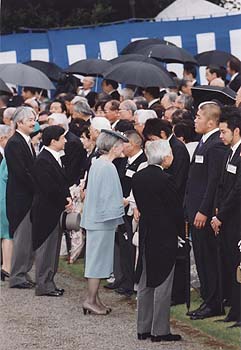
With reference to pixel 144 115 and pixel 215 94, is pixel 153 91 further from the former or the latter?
pixel 215 94

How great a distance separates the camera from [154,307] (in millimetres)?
8656

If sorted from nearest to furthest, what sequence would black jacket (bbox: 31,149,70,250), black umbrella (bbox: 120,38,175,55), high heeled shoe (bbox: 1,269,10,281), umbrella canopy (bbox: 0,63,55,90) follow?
black jacket (bbox: 31,149,70,250) < high heeled shoe (bbox: 1,269,10,281) < umbrella canopy (bbox: 0,63,55,90) < black umbrella (bbox: 120,38,175,55)

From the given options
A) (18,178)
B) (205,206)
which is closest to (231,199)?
(205,206)

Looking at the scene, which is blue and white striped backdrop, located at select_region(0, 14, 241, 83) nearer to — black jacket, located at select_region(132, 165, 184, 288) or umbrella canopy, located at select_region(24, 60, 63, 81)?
umbrella canopy, located at select_region(24, 60, 63, 81)

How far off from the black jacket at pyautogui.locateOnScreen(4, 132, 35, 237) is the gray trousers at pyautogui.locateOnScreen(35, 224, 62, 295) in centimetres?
59

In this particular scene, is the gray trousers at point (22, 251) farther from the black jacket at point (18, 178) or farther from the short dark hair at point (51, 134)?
the short dark hair at point (51, 134)

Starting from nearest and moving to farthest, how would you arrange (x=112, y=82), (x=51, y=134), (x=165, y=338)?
1. (x=165, y=338)
2. (x=51, y=134)
3. (x=112, y=82)

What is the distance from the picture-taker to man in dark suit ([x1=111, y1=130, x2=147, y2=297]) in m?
10.4

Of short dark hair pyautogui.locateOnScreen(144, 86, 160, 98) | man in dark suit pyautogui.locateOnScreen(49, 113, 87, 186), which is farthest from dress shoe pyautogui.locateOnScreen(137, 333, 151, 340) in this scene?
short dark hair pyautogui.locateOnScreen(144, 86, 160, 98)

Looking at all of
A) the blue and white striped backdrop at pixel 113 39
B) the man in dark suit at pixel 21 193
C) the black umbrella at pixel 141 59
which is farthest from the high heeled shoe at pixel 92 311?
the blue and white striped backdrop at pixel 113 39

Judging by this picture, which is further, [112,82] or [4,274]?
[112,82]

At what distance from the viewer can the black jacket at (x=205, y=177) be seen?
9.27m

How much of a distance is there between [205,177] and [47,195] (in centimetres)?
201

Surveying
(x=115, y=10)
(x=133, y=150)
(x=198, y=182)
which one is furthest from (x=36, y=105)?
(x=115, y=10)
